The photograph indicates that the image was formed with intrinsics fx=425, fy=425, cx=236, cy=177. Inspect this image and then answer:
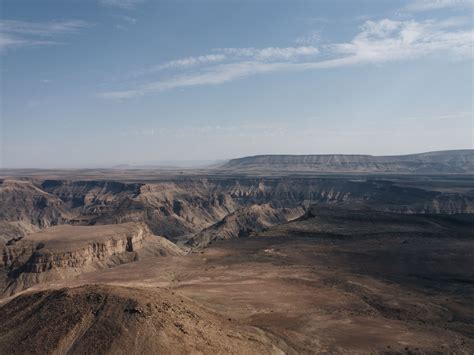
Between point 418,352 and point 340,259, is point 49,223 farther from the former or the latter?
point 418,352

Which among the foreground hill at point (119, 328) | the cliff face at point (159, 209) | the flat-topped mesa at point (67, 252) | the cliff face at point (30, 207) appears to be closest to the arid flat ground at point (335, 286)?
the foreground hill at point (119, 328)

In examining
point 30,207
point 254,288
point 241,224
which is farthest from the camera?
point 30,207

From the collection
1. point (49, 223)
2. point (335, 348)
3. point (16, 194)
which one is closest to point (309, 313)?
point (335, 348)

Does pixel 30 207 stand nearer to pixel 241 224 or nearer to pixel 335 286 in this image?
pixel 241 224

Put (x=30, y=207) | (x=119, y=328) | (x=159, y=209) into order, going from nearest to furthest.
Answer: (x=119, y=328) < (x=159, y=209) < (x=30, y=207)

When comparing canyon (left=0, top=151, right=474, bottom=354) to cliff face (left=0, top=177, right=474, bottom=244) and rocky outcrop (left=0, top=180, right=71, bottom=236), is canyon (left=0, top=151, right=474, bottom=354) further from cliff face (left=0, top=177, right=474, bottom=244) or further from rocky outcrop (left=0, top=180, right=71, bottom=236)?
rocky outcrop (left=0, top=180, right=71, bottom=236)

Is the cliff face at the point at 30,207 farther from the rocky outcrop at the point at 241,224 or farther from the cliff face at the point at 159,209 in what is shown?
the rocky outcrop at the point at 241,224

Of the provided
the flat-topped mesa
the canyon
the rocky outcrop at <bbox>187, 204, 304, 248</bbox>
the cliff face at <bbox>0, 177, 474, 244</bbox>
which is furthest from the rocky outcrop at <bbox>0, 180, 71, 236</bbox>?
the flat-topped mesa

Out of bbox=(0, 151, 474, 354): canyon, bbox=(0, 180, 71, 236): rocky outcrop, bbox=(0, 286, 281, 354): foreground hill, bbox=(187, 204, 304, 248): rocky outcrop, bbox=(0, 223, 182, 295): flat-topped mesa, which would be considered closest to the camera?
bbox=(0, 286, 281, 354): foreground hill

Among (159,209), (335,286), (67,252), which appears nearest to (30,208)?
(159,209)
